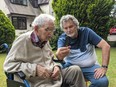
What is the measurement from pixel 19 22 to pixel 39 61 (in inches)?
893

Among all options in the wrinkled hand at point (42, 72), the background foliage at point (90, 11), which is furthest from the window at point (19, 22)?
the wrinkled hand at point (42, 72)

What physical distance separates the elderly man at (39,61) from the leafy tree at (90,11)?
10138 mm

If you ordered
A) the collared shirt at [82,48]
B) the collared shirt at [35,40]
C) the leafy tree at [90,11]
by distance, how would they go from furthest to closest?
the leafy tree at [90,11]
the collared shirt at [82,48]
the collared shirt at [35,40]

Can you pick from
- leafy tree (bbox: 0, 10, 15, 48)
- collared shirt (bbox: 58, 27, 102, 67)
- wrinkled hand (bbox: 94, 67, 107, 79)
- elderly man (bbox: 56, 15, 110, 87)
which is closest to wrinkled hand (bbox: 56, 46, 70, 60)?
elderly man (bbox: 56, 15, 110, 87)

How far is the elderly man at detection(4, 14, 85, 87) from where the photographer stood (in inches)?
115

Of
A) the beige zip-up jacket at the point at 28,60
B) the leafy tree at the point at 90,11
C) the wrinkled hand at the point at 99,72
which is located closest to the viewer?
the beige zip-up jacket at the point at 28,60

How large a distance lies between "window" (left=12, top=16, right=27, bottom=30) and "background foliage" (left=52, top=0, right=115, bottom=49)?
1178 centimetres

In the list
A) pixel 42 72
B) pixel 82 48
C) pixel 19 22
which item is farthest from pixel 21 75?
pixel 19 22

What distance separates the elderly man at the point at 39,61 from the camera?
293 cm

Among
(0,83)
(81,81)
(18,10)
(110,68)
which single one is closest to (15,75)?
(81,81)

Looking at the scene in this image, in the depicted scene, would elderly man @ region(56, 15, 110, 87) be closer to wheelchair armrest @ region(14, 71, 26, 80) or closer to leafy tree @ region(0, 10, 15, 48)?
wheelchair armrest @ region(14, 71, 26, 80)

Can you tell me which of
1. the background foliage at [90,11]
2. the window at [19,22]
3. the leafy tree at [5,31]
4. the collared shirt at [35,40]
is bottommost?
the window at [19,22]

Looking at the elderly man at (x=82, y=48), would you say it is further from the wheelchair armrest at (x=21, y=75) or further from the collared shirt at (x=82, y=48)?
the wheelchair armrest at (x=21, y=75)

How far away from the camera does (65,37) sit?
363cm
